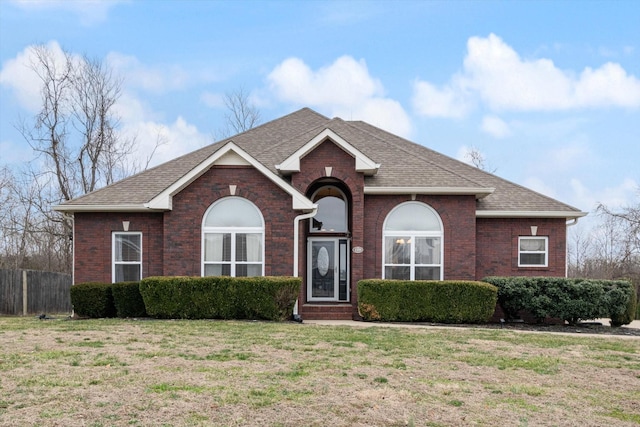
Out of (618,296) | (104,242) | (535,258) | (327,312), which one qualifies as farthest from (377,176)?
(104,242)

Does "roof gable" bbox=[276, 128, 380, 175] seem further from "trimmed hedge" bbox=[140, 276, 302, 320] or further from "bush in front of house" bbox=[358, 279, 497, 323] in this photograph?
"trimmed hedge" bbox=[140, 276, 302, 320]

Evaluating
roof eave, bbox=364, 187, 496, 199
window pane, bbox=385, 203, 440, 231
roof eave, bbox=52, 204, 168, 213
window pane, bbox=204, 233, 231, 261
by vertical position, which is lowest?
window pane, bbox=204, 233, 231, 261

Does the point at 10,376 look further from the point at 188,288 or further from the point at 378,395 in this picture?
the point at 188,288

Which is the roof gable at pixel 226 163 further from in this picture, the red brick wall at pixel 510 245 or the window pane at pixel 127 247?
the red brick wall at pixel 510 245

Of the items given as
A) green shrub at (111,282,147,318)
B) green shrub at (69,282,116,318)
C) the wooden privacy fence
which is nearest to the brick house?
green shrub at (111,282,147,318)

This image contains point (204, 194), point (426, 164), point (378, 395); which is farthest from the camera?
point (426, 164)

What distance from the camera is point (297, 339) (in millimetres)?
13523

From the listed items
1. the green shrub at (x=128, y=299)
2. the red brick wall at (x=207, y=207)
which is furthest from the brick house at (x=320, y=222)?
the green shrub at (x=128, y=299)

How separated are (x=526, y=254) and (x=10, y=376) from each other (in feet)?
54.4

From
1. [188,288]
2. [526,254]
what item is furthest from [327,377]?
[526,254]

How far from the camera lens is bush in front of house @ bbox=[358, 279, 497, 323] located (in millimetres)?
18422

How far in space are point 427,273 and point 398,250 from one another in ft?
3.77

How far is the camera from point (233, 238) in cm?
1928

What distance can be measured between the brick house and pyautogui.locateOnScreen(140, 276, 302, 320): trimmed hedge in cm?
121
